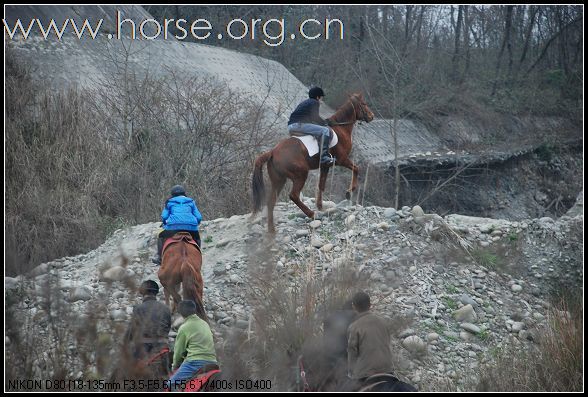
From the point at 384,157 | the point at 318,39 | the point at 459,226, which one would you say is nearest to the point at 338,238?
the point at 459,226

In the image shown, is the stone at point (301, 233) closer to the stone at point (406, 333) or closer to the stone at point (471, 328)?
the stone at point (406, 333)

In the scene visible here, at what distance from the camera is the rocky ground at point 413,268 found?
28.8 ft

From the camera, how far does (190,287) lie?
8.08m

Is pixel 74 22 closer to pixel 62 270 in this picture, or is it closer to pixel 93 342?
pixel 62 270

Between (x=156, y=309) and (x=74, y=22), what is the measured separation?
20.3 meters

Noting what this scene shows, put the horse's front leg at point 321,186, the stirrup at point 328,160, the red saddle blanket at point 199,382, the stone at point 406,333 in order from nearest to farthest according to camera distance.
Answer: the red saddle blanket at point 199,382
the stone at point 406,333
the stirrup at point 328,160
the horse's front leg at point 321,186

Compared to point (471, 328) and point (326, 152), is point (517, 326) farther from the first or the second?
point (326, 152)

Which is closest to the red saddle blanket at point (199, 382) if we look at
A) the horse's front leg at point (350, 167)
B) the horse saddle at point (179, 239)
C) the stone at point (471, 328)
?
the horse saddle at point (179, 239)

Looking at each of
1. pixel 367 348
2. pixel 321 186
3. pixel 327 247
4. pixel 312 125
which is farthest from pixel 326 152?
Answer: pixel 367 348

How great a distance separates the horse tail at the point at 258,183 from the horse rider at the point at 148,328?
11.9 feet

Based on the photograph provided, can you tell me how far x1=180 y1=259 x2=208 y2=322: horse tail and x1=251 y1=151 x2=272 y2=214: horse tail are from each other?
9.85 ft

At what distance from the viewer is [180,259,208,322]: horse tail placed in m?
8.06

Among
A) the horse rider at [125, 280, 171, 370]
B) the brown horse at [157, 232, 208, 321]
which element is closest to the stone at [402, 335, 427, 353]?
the brown horse at [157, 232, 208, 321]

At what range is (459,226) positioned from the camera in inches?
468
